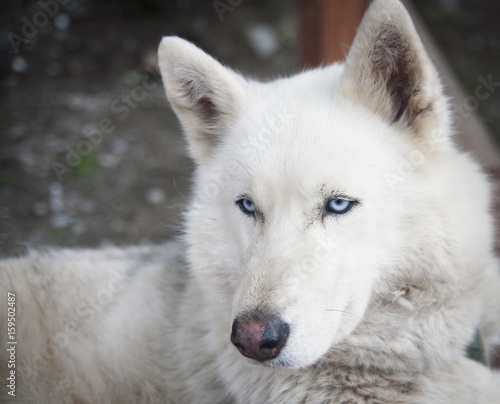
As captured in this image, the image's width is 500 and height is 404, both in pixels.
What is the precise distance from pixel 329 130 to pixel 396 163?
13.4 inches

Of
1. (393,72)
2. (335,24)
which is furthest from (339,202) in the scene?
(335,24)

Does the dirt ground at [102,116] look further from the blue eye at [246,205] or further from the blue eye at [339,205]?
the blue eye at [339,205]

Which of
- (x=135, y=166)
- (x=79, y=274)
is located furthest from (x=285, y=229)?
(x=135, y=166)

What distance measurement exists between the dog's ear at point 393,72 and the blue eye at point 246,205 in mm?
688

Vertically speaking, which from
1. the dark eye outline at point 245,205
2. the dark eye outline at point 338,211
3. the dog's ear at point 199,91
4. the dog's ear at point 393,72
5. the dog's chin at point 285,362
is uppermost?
the dog's ear at point 393,72

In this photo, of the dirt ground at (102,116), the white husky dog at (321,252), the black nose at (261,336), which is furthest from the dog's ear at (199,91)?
the dirt ground at (102,116)

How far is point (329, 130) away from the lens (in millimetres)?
2348

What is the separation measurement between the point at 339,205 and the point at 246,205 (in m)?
0.46

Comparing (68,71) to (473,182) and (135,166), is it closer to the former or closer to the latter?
(135,166)

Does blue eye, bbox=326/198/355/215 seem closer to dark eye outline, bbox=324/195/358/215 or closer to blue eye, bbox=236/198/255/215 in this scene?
dark eye outline, bbox=324/195/358/215

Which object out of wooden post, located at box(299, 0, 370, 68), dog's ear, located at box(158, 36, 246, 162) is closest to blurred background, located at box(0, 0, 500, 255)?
dog's ear, located at box(158, 36, 246, 162)

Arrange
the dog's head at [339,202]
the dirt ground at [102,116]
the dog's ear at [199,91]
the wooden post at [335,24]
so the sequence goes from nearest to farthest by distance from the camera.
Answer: the dog's head at [339,202]
the dog's ear at [199,91]
the wooden post at [335,24]
the dirt ground at [102,116]

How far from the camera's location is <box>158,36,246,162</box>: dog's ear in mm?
2596

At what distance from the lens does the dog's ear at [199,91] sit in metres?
2.60
